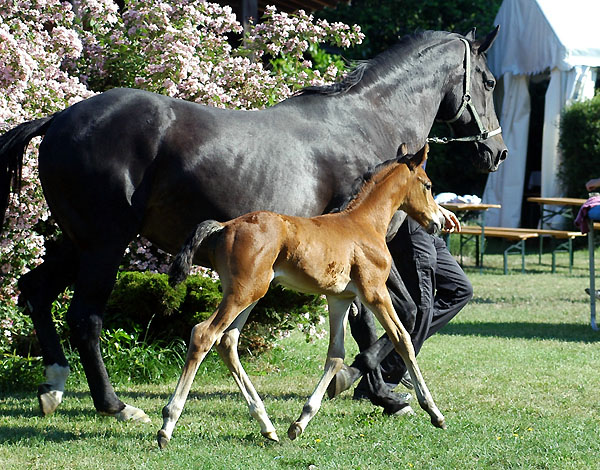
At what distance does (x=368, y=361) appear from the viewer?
5.19 meters

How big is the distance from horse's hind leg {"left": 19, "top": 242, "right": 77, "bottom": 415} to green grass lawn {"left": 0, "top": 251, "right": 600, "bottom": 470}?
0.18 meters

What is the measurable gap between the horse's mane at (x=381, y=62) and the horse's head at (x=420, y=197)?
0.72m

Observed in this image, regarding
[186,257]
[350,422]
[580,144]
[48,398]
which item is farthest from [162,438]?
[580,144]

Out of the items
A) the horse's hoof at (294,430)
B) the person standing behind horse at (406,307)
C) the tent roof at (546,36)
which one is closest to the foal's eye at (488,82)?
the person standing behind horse at (406,307)

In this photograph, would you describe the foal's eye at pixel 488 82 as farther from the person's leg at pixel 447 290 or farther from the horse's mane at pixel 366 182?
the horse's mane at pixel 366 182

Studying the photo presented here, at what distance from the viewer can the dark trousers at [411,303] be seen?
525cm

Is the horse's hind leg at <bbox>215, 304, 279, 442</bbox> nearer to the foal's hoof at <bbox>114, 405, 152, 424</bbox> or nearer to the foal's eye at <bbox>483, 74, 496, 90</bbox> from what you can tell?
the foal's hoof at <bbox>114, 405, 152, 424</bbox>

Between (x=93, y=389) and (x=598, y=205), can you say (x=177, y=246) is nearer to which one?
(x=93, y=389)

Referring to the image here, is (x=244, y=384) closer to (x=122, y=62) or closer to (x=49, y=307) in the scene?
(x=49, y=307)

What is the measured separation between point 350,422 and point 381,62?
2261 mm

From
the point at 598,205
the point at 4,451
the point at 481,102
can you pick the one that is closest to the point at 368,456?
the point at 4,451

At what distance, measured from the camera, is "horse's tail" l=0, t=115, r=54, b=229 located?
16.6ft

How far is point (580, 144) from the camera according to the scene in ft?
56.3

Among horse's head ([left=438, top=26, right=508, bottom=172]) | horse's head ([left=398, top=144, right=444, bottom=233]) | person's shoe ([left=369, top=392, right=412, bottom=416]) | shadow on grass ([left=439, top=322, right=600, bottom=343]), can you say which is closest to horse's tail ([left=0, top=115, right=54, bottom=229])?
horse's head ([left=398, top=144, right=444, bottom=233])
